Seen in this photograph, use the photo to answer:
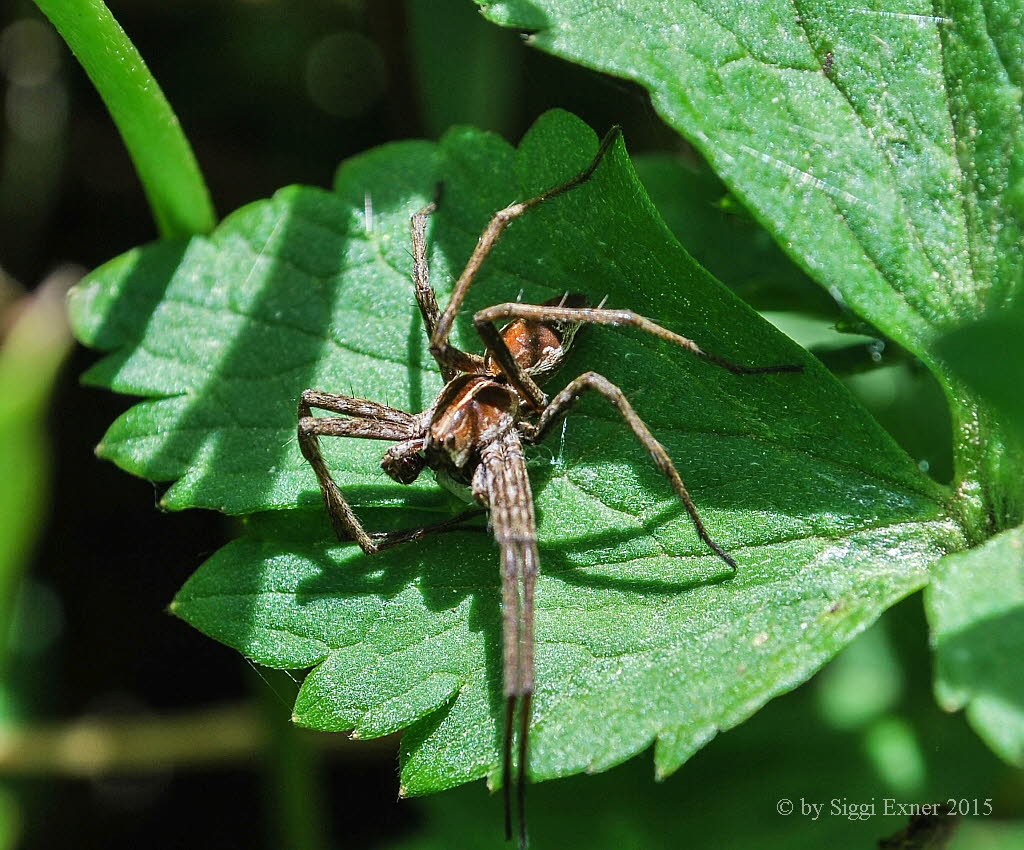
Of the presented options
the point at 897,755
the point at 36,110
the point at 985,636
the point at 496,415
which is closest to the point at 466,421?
the point at 496,415

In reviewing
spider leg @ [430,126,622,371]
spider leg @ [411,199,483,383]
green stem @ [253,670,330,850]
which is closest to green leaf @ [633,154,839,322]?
spider leg @ [430,126,622,371]

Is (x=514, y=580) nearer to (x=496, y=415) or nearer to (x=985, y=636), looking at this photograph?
(x=496, y=415)

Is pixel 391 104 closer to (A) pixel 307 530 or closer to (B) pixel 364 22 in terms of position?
(B) pixel 364 22

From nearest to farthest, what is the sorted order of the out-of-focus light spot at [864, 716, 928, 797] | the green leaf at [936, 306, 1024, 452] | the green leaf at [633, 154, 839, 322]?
1. the green leaf at [936, 306, 1024, 452]
2. the out-of-focus light spot at [864, 716, 928, 797]
3. the green leaf at [633, 154, 839, 322]

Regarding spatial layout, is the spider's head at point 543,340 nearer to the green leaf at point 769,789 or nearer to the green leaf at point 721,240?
the green leaf at point 721,240

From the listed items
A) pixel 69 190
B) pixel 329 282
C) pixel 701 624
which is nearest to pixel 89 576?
pixel 69 190

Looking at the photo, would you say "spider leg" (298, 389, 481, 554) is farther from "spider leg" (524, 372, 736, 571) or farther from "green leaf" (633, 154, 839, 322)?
"green leaf" (633, 154, 839, 322)
